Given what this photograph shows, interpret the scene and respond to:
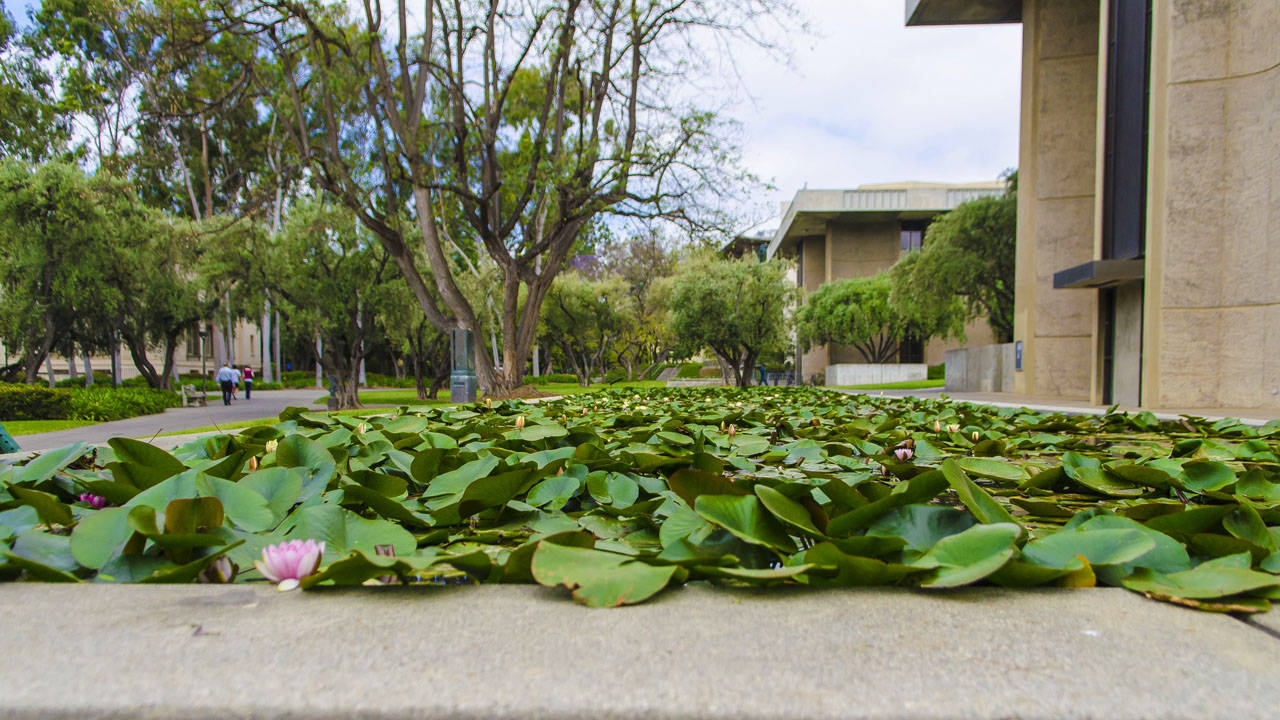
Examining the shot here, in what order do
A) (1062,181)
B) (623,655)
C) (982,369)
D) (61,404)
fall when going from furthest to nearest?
(982,369)
(1062,181)
(61,404)
(623,655)

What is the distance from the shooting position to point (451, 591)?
0.93 metres

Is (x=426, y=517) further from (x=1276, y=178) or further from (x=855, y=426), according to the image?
(x=1276, y=178)

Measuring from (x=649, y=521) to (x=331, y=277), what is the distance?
52.5 ft

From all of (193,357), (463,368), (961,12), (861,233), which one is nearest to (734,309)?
(961,12)

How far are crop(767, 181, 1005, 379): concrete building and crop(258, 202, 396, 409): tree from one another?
2457 cm

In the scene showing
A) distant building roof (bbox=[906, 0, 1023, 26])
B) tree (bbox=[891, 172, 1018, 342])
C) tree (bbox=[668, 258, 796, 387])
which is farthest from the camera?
tree (bbox=[891, 172, 1018, 342])

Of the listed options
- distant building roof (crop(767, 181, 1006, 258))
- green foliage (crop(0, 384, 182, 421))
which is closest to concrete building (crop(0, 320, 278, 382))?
green foliage (crop(0, 384, 182, 421))

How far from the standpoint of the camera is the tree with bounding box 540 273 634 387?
29.2 metres

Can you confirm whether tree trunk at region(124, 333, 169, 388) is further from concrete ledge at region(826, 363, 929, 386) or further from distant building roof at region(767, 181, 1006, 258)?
distant building roof at region(767, 181, 1006, 258)

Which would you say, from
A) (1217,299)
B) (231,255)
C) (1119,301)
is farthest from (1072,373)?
(231,255)

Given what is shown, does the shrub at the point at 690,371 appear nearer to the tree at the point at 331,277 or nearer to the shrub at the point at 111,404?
the tree at the point at 331,277

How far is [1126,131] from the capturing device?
1047 cm

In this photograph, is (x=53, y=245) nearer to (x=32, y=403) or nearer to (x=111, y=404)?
(x=111, y=404)

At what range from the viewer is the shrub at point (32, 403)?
10.8 metres
